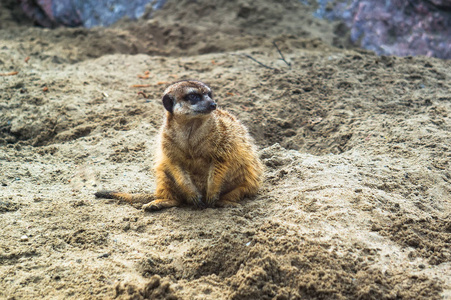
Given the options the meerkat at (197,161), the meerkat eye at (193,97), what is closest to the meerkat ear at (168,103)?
the meerkat at (197,161)

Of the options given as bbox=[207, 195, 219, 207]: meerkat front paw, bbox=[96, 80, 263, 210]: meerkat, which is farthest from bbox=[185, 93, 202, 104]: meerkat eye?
bbox=[207, 195, 219, 207]: meerkat front paw

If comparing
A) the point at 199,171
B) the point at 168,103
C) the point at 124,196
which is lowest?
the point at 124,196

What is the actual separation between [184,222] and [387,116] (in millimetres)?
2704

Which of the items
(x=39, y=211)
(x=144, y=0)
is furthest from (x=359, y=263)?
(x=144, y=0)

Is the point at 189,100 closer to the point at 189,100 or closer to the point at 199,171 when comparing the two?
the point at 189,100

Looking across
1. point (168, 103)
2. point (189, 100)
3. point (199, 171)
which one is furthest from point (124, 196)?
point (189, 100)

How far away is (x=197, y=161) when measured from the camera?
338 cm

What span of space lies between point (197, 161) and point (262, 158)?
95 cm

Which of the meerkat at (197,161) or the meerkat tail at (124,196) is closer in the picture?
the meerkat at (197,161)

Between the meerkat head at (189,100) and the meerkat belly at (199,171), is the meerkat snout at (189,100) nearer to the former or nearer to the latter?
the meerkat head at (189,100)

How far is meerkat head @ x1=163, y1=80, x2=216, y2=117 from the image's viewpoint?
3121 mm

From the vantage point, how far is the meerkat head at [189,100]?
3.12 meters

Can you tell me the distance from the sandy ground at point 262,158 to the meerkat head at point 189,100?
0.75 metres

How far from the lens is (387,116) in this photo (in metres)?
4.65
